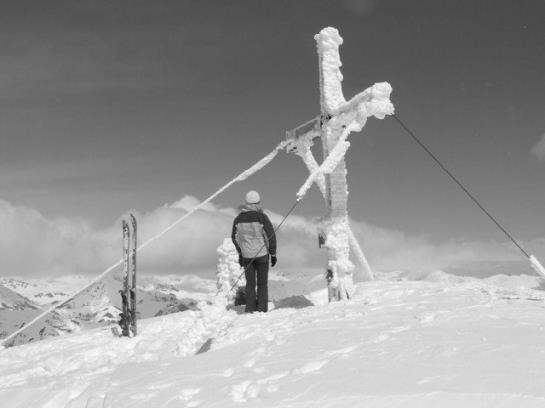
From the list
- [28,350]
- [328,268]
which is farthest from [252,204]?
[28,350]

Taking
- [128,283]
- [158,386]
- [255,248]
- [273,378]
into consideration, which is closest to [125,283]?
[128,283]

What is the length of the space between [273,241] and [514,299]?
4.54 metres

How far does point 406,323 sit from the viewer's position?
602 centimetres

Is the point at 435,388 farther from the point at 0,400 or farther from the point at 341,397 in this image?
the point at 0,400

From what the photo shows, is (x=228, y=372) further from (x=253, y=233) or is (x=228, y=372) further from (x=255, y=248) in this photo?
(x=253, y=233)

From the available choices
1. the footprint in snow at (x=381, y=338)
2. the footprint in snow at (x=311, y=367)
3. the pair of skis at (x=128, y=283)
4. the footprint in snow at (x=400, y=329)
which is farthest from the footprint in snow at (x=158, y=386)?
the pair of skis at (x=128, y=283)

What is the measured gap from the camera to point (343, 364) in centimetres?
440

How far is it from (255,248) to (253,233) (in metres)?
0.30

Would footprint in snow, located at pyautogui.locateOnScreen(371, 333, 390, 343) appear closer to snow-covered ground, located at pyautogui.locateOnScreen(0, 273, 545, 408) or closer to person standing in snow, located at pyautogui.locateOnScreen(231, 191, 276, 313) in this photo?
snow-covered ground, located at pyautogui.locateOnScreen(0, 273, 545, 408)

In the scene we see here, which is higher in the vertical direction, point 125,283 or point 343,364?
point 125,283

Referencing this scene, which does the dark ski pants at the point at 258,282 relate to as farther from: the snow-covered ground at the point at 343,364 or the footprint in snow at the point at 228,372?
the footprint in snow at the point at 228,372

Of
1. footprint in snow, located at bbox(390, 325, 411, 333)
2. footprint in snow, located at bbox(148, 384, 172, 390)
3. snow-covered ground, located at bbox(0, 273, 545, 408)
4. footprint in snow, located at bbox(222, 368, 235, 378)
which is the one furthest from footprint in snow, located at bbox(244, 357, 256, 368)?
footprint in snow, located at bbox(390, 325, 411, 333)

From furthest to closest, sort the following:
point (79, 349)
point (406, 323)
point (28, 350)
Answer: point (28, 350)
point (79, 349)
point (406, 323)

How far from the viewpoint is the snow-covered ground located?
3520mm
